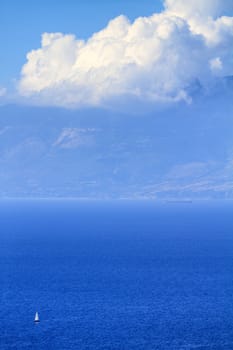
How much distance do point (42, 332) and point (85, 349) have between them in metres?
11.1

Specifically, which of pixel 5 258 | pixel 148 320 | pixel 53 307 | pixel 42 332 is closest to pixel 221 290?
pixel 148 320

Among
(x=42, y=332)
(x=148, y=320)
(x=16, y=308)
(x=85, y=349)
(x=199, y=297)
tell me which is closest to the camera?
(x=85, y=349)

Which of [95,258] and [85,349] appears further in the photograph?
[95,258]

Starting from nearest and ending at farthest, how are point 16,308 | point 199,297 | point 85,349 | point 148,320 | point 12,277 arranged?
1. point 85,349
2. point 148,320
3. point 16,308
4. point 199,297
5. point 12,277

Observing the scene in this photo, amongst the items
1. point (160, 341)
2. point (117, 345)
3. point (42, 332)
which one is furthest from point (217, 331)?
point (42, 332)

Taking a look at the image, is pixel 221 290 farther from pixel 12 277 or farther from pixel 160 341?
pixel 12 277

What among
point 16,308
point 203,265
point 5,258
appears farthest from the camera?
point 5,258

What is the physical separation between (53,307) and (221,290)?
3899cm

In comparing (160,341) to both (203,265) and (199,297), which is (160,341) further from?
(203,265)

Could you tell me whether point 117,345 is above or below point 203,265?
below

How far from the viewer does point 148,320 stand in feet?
343

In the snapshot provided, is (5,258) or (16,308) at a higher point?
(5,258)

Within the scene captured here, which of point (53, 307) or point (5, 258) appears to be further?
point (5, 258)

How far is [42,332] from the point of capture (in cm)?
9838
